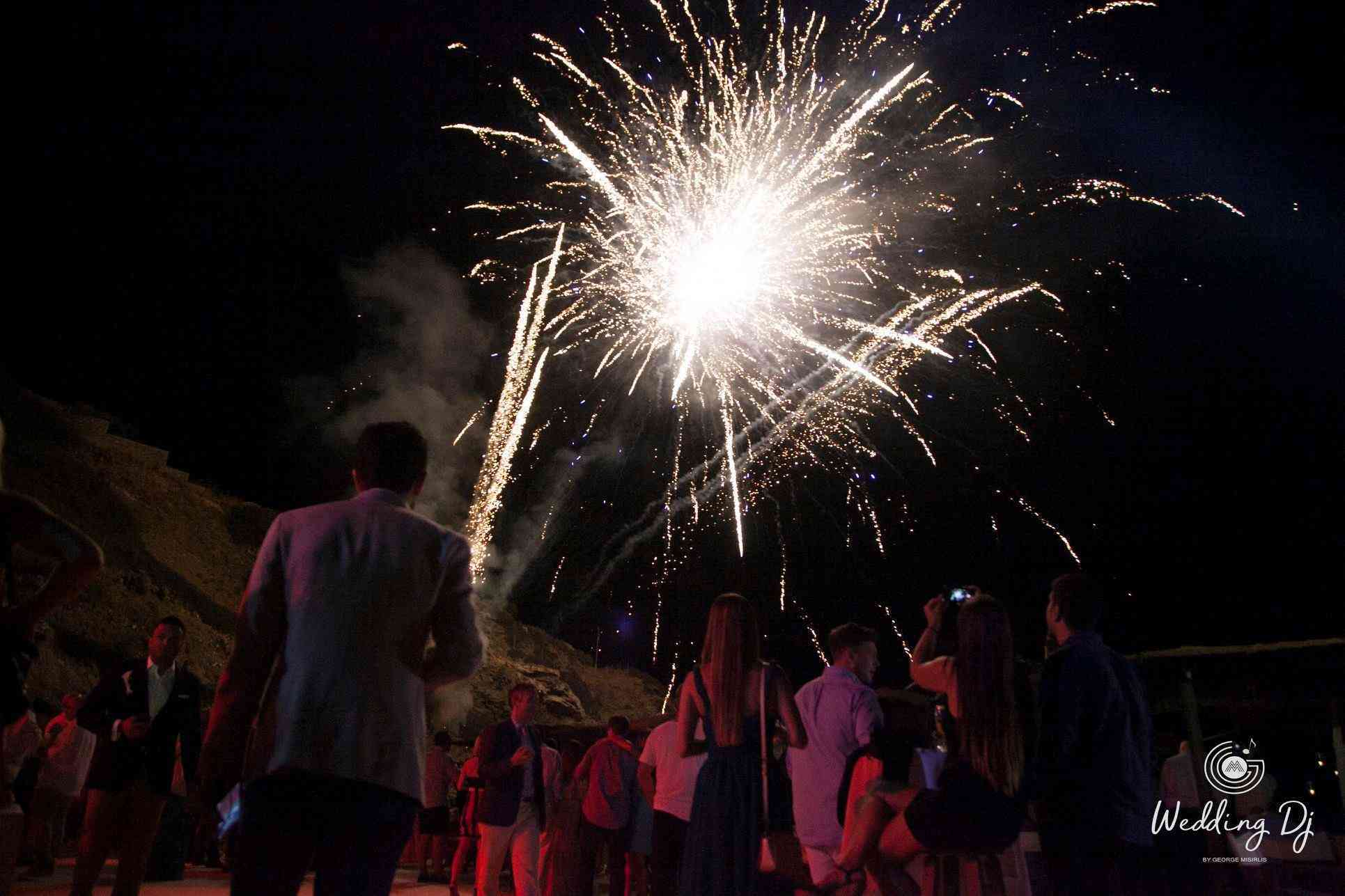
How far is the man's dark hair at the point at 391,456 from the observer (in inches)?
106

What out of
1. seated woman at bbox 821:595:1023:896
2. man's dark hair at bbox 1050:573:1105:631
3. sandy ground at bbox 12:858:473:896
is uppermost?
man's dark hair at bbox 1050:573:1105:631

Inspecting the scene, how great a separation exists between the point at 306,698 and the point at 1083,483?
3708 centimetres

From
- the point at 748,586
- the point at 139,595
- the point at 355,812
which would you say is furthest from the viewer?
the point at 748,586

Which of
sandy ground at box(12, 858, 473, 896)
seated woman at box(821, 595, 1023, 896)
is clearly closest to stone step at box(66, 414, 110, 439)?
sandy ground at box(12, 858, 473, 896)

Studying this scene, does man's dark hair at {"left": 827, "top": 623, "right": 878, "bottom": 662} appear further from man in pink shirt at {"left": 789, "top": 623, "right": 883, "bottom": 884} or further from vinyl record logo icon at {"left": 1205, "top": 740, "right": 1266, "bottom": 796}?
vinyl record logo icon at {"left": 1205, "top": 740, "right": 1266, "bottom": 796}

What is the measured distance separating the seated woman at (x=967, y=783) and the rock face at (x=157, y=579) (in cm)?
2294

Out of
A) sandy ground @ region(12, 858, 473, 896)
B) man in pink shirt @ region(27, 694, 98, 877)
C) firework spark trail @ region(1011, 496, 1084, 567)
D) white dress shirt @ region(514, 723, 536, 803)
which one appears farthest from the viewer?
firework spark trail @ region(1011, 496, 1084, 567)

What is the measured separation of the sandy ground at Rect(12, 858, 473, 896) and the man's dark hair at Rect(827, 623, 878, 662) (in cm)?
372

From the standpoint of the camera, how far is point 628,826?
8.41 metres

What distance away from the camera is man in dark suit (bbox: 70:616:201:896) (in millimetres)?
5277

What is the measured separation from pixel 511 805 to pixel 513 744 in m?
0.45

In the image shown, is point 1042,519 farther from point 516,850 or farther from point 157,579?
point 516,850

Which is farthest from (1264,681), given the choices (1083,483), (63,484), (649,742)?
(63,484)

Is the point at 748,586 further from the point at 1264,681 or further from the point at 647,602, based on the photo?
the point at 1264,681
